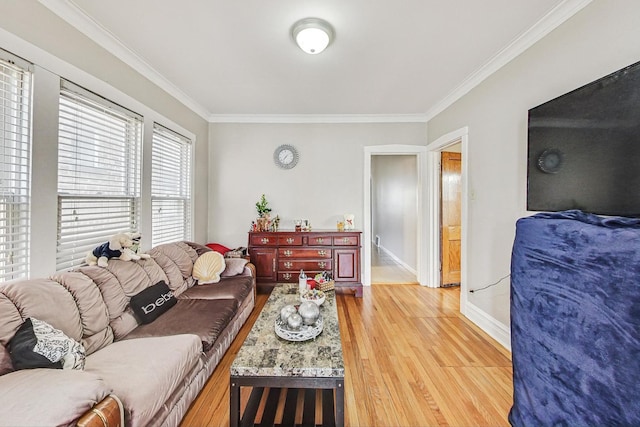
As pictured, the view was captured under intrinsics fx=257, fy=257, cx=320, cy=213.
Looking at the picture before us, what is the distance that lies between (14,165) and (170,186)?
5.41 ft

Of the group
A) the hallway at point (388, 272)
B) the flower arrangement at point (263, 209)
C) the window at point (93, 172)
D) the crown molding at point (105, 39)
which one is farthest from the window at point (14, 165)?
the hallway at point (388, 272)

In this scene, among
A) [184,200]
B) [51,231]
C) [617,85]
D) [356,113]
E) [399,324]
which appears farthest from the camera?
[356,113]

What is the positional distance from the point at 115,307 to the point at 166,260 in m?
0.79

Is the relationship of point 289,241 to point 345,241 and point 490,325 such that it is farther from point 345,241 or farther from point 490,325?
point 490,325

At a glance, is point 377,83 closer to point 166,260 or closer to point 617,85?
point 617,85

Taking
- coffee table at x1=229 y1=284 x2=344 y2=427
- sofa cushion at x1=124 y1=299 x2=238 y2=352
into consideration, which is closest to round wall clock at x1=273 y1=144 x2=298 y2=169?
sofa cushion at x1=124 y1=299 x2=238 y2=352

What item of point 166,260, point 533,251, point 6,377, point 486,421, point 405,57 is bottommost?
point 486,421

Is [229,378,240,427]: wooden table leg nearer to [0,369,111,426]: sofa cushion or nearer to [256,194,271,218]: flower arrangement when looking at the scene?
[0,369,111,426]: sofa cushion

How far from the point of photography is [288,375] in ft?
4.35

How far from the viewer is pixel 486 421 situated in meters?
1.57

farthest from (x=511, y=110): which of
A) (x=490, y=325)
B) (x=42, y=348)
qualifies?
(x=42, y=348)

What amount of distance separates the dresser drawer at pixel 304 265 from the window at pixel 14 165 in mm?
2434

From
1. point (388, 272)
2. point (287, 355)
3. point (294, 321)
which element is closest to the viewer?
point (287, 355)

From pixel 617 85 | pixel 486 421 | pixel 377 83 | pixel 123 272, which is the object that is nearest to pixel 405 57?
pixel 377 83
